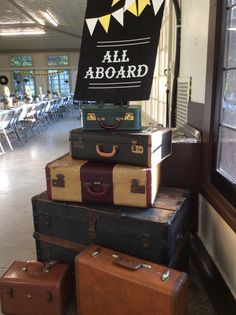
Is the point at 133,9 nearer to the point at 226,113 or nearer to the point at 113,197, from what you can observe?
the point at 226,113

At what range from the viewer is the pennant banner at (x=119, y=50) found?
172 cm

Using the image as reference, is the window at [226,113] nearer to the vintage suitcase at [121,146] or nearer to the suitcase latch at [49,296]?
the vintage suitcase at [121,146]

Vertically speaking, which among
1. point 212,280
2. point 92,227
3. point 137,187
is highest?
point 137,187

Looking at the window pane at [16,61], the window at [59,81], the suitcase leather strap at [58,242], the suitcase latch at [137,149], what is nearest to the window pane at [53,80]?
the window at [59,81]

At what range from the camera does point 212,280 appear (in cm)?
172

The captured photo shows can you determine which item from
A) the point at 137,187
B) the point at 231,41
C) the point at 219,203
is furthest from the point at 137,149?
the point at 231,41

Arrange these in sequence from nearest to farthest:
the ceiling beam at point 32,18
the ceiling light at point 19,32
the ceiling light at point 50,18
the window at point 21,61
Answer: the ceiling beam at point 32,18 → the ceiling light at point 50,18 → the ceiling light at point 19,32 → the window at point 21,61

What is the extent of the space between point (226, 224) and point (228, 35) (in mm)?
1005

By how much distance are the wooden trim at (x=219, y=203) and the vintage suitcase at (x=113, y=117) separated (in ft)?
1.84

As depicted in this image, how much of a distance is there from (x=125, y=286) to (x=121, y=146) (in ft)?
2.22

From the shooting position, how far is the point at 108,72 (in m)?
1.81

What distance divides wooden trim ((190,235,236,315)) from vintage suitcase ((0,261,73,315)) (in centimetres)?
81

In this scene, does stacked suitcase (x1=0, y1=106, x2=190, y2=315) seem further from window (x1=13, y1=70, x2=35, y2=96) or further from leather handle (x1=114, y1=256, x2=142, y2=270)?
window (x1=13, y1=70, x2=35, y2=96)

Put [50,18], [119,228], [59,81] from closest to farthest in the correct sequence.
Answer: [119,228]
[50,18]
[59,81]
